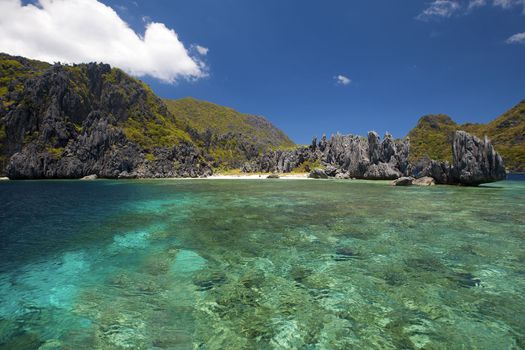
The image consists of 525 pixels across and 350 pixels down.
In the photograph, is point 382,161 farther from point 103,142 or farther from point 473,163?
point 103,142

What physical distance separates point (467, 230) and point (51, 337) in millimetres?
25839

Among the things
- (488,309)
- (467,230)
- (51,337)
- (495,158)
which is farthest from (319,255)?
(495,158)

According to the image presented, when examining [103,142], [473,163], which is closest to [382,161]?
[473,163]

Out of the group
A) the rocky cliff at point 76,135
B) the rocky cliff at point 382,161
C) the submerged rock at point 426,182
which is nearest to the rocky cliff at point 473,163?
the rocky cliff at point 382,161

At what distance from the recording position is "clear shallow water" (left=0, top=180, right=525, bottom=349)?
8.31m

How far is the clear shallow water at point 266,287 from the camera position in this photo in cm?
831

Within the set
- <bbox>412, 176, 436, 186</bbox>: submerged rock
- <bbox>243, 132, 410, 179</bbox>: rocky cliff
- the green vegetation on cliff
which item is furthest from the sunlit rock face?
the green vegetation on cliff

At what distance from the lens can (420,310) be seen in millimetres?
9672

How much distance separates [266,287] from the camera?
11797 mm

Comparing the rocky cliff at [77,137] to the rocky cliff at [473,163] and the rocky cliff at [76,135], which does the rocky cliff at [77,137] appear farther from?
the rocky cliff at [473,163]

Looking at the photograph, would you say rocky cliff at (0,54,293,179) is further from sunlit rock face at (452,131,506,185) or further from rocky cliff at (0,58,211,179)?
sunlit rock face at (452,131,506,185)

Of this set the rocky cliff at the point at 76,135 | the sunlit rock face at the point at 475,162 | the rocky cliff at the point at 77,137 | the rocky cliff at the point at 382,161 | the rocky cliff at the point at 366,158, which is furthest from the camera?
the rocky cliff at the point at 76,135

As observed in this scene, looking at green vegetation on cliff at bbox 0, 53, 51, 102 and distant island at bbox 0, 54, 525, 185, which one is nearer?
distant island at bbox 0, 54, 525, 185

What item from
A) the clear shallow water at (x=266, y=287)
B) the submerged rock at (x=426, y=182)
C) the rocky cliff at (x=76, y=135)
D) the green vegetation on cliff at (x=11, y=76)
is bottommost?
the clear shallow water at (x=266, y=287)
